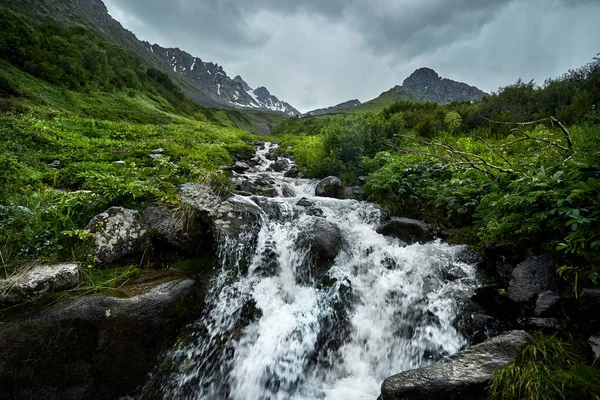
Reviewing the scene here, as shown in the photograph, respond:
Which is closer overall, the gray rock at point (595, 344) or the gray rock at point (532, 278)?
the gray rock at point (595, 344)

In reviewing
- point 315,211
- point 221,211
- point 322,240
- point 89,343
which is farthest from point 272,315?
point 315,211

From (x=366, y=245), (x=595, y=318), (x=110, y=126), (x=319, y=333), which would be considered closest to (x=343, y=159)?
(x=366, y=245)

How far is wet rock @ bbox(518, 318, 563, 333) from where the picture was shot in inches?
136

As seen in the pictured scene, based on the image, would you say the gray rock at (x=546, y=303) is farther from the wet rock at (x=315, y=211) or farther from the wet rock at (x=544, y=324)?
the wet rock at (x=315, y=211)

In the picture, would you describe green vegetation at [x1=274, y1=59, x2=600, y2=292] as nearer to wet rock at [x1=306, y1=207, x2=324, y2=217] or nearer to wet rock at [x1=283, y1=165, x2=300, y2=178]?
wet rock at [x1=283, y1=165, x2=300, y2=178]

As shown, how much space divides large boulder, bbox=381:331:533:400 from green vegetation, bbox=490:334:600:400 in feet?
0.38

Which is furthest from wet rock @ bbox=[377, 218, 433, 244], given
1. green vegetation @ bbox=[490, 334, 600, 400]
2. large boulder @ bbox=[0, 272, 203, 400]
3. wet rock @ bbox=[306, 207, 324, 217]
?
large boulder @ bbox=[0, 272, 203, 400]

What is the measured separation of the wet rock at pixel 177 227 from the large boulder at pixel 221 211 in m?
0.29

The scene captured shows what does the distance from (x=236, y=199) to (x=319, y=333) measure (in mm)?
4139

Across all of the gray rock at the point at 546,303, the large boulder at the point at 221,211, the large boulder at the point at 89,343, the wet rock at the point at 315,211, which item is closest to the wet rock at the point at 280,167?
the wet rock at the point at 315,211

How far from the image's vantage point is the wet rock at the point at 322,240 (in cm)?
634

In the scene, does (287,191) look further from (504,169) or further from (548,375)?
(548,375)

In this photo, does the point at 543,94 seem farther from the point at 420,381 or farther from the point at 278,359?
the point at 278,359

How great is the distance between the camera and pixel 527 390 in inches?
109
